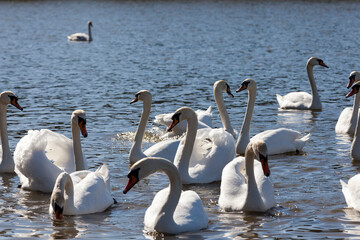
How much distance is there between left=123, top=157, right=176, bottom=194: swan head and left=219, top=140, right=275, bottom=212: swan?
39.2 inches

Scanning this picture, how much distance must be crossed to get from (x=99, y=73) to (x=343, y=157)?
12.0 metres

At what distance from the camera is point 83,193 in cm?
836

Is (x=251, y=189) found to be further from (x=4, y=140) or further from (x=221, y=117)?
(x=221, y=117)

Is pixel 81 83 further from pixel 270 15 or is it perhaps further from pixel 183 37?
pixel 270 15

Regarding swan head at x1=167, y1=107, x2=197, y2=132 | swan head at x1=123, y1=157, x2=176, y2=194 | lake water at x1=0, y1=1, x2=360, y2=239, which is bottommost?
lake water at x1=0, y1=1, x2=360, y2=239

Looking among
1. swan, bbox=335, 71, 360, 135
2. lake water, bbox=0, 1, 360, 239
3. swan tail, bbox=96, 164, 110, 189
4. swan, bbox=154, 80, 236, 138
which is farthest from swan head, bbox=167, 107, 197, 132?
swan, bbox=335, 71, 360, 135

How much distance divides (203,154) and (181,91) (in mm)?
8027

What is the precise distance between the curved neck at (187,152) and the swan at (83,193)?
3.82 ft

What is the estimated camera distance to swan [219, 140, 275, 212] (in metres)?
8.02

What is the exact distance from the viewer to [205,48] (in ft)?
95.5

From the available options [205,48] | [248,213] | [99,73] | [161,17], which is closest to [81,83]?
[99,73]

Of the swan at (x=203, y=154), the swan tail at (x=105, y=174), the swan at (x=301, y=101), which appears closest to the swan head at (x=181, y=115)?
the swan at (x=203, y=154)

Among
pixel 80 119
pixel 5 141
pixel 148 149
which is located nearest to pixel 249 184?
pixel 80 119

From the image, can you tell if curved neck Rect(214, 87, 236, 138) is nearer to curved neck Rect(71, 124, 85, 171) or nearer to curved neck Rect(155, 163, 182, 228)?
curved neck Rect(71, 124, 85, 171)
